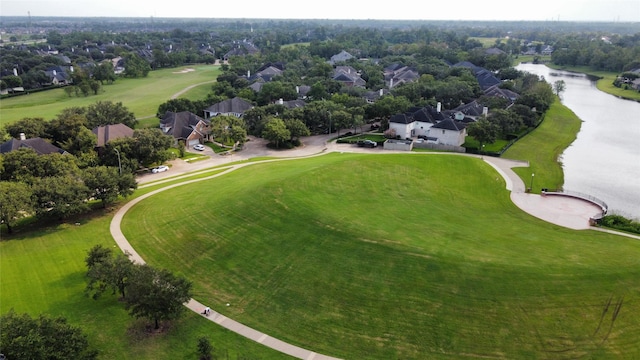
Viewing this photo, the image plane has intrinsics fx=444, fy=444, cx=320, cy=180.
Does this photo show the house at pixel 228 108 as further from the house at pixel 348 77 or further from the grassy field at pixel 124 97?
the house at pixel 348 77

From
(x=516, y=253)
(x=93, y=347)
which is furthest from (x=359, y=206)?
(x=93, y=347)

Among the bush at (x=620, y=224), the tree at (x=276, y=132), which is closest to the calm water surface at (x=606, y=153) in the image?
the bush at (x=620, y=224)

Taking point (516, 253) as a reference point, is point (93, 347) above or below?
below

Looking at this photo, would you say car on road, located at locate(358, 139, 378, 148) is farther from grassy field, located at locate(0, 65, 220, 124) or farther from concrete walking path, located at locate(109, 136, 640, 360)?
grassy field, located at locate(0, 65, 220, 124)

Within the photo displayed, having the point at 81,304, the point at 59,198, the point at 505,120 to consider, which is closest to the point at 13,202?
the point at 59,198

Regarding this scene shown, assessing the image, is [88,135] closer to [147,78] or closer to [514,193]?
[514,193]

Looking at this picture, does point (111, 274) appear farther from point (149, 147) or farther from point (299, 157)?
point (299, 157)

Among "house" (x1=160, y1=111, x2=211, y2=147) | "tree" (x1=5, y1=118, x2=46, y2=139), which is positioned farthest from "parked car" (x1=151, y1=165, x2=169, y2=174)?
"tree" (x1=5, y1=118, x2=46, y2=139)
